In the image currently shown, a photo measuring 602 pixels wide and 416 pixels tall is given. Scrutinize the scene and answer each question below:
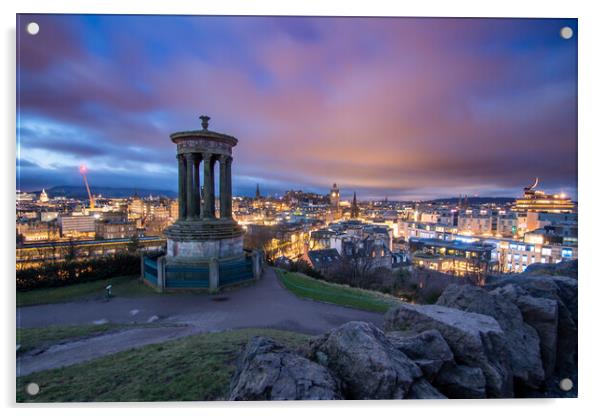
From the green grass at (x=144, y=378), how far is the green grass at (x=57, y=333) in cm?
149

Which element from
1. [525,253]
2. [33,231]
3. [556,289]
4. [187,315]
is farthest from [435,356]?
[525,253]

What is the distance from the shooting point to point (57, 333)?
19.7ft

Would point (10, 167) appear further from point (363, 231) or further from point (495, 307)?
point (363, 231)

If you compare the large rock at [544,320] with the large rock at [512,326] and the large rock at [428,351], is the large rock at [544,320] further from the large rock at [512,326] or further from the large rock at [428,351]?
the large rock at [428,351]

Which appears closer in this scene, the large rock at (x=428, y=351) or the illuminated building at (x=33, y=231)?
the large rock at (x=428, y=351)

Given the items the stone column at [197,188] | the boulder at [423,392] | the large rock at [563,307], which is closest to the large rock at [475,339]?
the boulder at [423,392]

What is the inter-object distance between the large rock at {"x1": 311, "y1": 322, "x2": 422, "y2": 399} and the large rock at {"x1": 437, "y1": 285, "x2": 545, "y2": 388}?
201cm

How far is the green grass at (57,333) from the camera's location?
516 centimetres

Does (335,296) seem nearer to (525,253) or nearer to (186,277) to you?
(186,277)

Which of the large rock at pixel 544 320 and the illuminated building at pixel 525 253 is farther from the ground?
the large rock at pixel 544 320

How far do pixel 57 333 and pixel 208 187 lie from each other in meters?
7.54

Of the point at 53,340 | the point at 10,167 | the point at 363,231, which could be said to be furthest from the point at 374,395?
the point at 363,231

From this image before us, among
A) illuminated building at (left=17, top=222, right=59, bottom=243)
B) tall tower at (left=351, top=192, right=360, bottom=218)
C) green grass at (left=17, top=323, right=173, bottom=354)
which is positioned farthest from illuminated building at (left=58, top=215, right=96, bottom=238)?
tall tower at (left=351, top=192, right=360, bottom=218)

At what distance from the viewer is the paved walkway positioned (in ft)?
18.3
